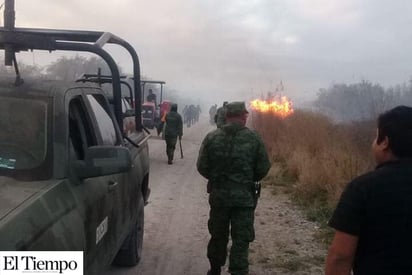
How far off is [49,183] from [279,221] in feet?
18.7

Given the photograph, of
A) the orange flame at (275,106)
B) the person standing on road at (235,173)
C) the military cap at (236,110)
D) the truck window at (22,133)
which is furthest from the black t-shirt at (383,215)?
the orange flame at (275,106)

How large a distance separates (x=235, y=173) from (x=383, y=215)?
8.05ft

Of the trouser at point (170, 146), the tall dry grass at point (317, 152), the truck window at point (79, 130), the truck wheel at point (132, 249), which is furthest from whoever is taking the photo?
the trouser at point (170, 146)

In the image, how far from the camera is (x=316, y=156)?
1138 cm

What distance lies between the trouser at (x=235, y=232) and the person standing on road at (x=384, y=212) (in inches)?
92.2

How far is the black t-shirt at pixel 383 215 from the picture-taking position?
2.25m

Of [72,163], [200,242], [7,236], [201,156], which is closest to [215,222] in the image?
[201,156]

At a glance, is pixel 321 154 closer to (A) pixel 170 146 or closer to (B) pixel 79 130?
(A) pixel 170 146

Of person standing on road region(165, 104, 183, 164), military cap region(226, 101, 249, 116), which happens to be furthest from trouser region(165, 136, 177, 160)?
military cap region(226, 101, 249, 116)

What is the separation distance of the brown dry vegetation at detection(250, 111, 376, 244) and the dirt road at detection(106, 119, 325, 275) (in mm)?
528

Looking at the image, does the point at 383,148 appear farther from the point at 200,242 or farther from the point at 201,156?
the point at 200,242

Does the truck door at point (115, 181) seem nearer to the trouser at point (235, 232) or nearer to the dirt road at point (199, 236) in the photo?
the trouser at point (235, 232)

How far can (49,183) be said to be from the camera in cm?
256

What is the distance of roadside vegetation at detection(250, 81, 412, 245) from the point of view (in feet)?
27.9
